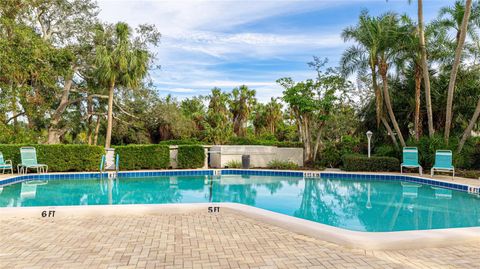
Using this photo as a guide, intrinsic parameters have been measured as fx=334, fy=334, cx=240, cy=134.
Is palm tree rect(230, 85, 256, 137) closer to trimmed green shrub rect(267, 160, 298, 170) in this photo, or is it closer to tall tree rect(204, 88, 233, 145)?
tall tree rect(204, 88, 233, 145)

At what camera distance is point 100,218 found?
5.53m

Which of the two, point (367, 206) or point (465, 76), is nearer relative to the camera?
point (367, 206)

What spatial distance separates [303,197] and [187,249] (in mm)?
5574

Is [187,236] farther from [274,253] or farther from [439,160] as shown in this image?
[439,160]

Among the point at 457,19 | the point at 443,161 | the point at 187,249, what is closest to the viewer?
the point at 187,249

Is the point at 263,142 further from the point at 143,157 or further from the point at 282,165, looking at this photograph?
the point at 143,157

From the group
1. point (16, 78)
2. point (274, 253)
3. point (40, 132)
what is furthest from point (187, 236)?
point (40, 132)

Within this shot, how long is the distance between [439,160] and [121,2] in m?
15.0

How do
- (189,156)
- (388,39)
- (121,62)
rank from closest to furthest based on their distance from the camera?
A: (388,39)
(189,156)
(121,62)

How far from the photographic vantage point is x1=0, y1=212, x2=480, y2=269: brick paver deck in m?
3.42

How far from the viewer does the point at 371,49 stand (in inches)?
513

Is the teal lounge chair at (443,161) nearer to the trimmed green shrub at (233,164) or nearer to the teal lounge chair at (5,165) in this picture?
the trimmed green shrub at (233,164)

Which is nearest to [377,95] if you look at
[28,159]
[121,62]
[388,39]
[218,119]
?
[388,39]

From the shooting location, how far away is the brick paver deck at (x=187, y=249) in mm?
3416
